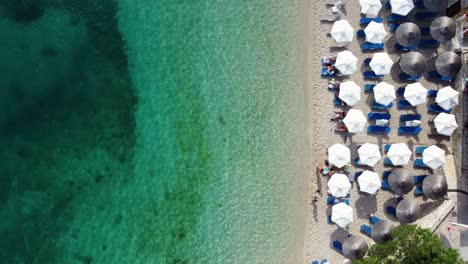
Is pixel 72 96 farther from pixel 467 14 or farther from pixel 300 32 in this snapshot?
pixel 467 14

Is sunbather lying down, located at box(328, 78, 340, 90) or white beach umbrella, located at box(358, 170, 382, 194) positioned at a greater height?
sunbather lying down, located at box(328, 78, 340, 90)

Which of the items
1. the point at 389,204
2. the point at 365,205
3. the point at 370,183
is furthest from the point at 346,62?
the point at 389,204

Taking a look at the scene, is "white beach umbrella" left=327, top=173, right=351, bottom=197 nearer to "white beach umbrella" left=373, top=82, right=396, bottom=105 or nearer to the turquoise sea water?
the turquoise sea water

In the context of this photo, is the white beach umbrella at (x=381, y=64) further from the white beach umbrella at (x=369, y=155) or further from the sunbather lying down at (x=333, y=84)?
the white beach umbrella at (x=369, y=155)

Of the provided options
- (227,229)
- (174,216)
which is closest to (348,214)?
(227,229)

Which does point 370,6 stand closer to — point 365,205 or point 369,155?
point 369,155

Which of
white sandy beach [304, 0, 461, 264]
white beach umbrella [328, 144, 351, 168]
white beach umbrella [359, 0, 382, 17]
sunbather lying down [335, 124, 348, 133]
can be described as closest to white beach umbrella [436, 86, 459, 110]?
white sandy beach [304, 0, 461, 264]

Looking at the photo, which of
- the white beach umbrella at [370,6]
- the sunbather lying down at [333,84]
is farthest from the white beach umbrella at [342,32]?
the sunbather lying down at [333,84]
